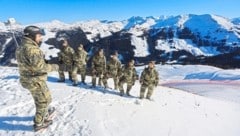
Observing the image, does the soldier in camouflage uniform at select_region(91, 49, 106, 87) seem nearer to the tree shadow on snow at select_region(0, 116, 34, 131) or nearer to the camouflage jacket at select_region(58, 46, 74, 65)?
the camouflage jacket at select_region(58, 46, 74, 65)

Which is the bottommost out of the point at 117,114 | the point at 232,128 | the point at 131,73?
the point at 232,128

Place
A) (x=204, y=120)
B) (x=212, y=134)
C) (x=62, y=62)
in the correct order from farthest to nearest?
(x=62, y=62) < (x=204, y=120) < (x=212, y=134)

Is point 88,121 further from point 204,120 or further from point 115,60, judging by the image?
point 115,60

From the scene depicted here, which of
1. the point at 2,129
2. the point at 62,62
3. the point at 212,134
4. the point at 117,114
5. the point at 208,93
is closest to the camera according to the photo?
the point at 2,129

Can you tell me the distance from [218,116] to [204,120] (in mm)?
2742

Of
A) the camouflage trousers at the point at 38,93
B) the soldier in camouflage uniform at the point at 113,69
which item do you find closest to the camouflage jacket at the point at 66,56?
the soldier in camouflage uniform at the point at 113,69

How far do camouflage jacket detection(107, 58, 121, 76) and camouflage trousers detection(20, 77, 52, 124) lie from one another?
9525mm

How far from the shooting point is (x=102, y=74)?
1948cm

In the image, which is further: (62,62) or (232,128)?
(62,62)

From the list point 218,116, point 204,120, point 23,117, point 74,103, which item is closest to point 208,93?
point 218,116

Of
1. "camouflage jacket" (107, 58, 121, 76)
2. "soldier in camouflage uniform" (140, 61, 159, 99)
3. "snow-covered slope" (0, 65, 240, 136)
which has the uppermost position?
"camouflage jacket" (107, 58, 121, 76)

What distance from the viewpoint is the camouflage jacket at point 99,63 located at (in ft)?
63.6

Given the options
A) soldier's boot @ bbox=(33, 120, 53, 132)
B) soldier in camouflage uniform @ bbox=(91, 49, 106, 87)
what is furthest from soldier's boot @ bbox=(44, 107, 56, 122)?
soldier in camouflage uniform @ bbox=(91, 49, 106, 87)

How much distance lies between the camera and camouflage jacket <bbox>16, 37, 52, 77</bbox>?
9109 mm
